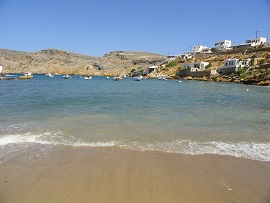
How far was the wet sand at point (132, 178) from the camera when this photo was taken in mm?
4906

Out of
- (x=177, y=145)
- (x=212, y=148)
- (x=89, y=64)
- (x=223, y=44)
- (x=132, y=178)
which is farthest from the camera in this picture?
(x=89, y=64)

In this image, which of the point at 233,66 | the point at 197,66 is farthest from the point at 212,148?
the point at 197,66

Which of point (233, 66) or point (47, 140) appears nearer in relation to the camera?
point (47, 140)

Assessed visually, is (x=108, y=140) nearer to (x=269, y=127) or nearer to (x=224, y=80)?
(x=269, y=127)

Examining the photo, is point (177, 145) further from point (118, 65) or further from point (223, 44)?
point (118, 65)

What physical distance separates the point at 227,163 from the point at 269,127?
6.40 m

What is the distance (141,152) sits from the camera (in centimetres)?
764

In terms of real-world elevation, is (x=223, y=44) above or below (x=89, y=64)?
above

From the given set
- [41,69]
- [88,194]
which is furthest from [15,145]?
[41,69]

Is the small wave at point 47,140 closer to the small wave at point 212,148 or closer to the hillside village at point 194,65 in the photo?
the small wave at point 212,148

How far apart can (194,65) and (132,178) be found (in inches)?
3506

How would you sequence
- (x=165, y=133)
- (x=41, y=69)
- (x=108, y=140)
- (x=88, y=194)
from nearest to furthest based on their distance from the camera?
(x=88, y=194) → (x=108, y=140) → (x=165, y=133) → (x=41, y=69)

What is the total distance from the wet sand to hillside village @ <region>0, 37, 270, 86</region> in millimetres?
54964

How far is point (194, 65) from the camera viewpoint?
292ft
